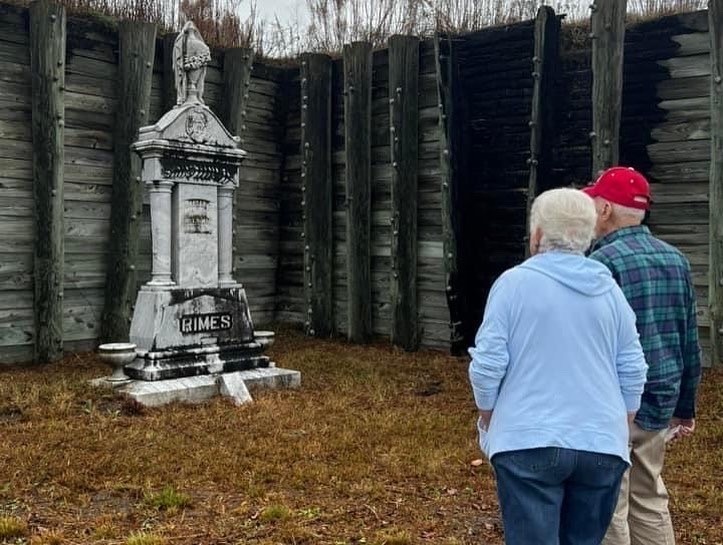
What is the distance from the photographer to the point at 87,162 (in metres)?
9.95

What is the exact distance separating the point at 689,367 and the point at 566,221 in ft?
3.72

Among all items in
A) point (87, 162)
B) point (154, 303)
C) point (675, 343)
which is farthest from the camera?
point (87, 162)

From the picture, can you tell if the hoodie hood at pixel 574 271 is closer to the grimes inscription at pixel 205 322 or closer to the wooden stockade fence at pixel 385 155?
the grimes inscription at pixel 205 322

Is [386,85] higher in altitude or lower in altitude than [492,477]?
higher

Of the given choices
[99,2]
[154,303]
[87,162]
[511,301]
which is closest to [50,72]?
[87,162]

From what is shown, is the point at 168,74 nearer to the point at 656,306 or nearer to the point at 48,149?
the point at 48,149

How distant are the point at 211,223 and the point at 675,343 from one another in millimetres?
5893

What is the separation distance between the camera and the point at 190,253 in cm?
822

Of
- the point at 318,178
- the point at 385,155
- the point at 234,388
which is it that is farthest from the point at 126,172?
the point at 234,388

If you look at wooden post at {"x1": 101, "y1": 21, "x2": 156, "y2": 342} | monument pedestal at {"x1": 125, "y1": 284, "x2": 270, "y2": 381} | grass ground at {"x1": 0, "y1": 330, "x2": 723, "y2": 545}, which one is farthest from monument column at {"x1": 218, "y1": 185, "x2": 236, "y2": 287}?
wooden post at {"x1": 101, "y1": 21, "x2": 156, "y2": 342}

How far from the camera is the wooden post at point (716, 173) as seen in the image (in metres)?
7.96

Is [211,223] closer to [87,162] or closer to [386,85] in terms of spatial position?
[87,162]

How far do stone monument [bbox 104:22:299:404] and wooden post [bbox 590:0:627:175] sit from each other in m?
3.85

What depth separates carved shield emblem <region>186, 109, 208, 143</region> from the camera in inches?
323
